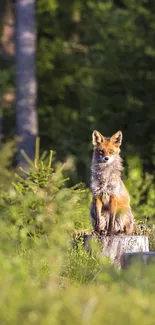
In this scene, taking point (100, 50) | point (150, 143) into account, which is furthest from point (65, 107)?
point (150, 143)

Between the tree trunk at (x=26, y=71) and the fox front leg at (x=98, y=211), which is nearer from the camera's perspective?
the fox front leg at (x=98, y=211)

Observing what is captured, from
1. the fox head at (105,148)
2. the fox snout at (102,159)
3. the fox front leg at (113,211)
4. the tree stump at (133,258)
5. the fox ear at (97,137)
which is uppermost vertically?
the fox ear at (97,137)

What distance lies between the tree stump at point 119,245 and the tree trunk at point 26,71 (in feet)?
50.3

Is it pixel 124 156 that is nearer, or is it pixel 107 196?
pixel 107 196

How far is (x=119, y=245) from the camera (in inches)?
460

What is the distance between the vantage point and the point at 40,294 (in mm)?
6809

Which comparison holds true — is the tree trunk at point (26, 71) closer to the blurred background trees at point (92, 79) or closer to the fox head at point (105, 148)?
the blurred background trees at point (92, 79)

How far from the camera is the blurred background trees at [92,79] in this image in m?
24.1

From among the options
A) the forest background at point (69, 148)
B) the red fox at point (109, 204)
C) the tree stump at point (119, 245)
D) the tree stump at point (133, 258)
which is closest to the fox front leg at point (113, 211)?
the red fox at point (109, 204)

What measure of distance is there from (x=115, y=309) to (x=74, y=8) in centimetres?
2632

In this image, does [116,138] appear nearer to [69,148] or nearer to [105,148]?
[105,148]

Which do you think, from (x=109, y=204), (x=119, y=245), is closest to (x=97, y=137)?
(x=109, y=204)

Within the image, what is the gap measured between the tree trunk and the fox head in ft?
46.6

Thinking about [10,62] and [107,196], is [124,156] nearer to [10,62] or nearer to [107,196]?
[10,62]
